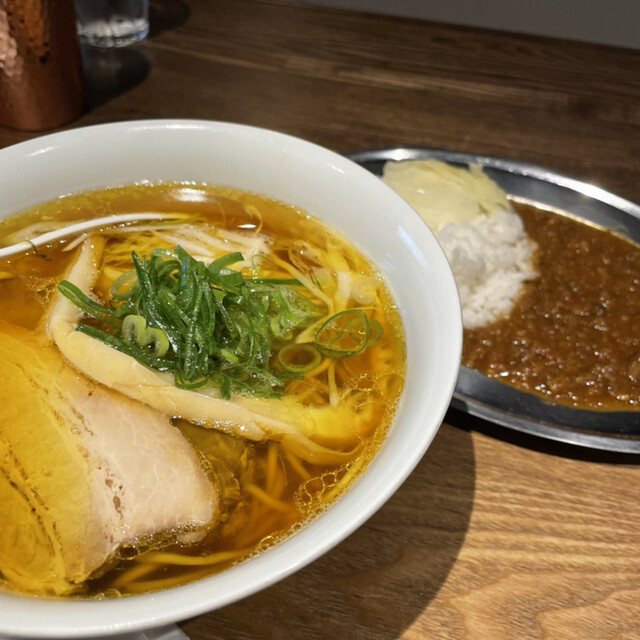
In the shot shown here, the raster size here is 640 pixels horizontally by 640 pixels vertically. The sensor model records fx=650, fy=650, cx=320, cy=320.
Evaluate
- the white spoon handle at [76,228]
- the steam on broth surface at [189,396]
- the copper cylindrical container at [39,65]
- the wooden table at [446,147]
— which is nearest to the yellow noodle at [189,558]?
the steam on broth surface at [189,396]

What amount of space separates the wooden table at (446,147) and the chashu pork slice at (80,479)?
0.27m

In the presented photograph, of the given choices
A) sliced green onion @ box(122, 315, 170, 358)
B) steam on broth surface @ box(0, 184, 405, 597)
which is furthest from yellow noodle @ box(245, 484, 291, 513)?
sliced green onion @ box(122, 315, 170, 358)

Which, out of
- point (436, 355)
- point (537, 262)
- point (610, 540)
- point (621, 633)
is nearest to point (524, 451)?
point (610, 540)

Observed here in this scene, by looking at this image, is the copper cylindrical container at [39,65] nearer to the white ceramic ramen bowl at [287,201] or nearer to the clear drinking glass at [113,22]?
the clear drinking glass at [113,22]

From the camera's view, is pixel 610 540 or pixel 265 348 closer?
pixel 265 348

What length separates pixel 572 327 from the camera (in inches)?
65.4

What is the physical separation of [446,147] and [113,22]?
136cm

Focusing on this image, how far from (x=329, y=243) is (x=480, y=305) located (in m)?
0.55

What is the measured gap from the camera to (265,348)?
111cm

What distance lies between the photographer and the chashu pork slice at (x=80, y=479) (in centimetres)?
89

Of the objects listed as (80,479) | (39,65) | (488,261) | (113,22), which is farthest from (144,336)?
(113,22)

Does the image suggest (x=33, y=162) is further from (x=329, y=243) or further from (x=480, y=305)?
(x=480, y=305)

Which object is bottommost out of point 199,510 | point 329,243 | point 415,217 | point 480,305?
point 480,305

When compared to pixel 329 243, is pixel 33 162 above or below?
above
